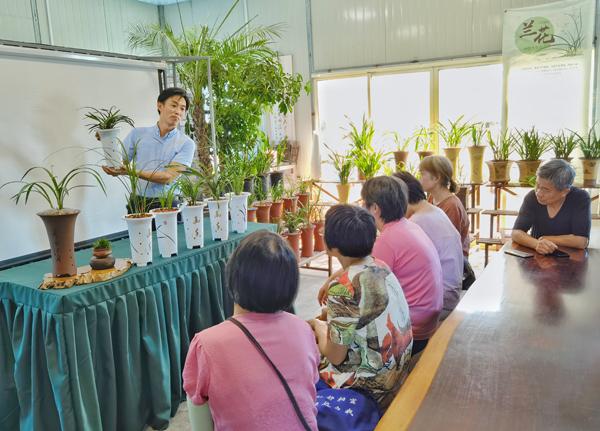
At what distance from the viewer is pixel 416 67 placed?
5.59 meters

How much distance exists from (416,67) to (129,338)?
4641mm

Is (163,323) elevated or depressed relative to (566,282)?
depressed

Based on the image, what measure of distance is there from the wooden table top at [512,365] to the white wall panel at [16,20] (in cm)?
612

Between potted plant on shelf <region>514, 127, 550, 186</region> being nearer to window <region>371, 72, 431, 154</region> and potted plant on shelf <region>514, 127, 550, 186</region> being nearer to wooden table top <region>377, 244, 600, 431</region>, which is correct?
window <region>371, 72, 431, 154</region>

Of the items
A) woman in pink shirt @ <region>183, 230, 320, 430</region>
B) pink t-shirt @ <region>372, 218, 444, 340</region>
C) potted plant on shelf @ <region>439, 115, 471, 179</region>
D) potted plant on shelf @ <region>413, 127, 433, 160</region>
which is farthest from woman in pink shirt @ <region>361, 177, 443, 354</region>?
potted plant on shelf @ <region>413, 127, 433, 160</region>

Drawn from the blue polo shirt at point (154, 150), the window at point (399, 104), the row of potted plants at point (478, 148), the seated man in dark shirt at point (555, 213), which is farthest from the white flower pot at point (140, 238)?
the window at point (399, 104)

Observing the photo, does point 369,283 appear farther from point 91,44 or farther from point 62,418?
point 91,44

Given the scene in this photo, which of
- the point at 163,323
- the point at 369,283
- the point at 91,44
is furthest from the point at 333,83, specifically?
the point at 369,283

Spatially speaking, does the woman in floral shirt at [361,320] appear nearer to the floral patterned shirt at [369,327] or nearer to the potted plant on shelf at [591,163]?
the floral patterned shirt at [369,327]

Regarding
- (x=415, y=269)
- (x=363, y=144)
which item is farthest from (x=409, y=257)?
(x=363, y=144)

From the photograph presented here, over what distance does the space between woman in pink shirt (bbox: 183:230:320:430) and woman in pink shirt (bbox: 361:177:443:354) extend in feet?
2.62

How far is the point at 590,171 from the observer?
4.12 metres

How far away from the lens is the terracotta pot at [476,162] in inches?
186

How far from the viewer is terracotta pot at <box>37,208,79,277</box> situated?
195 cm
